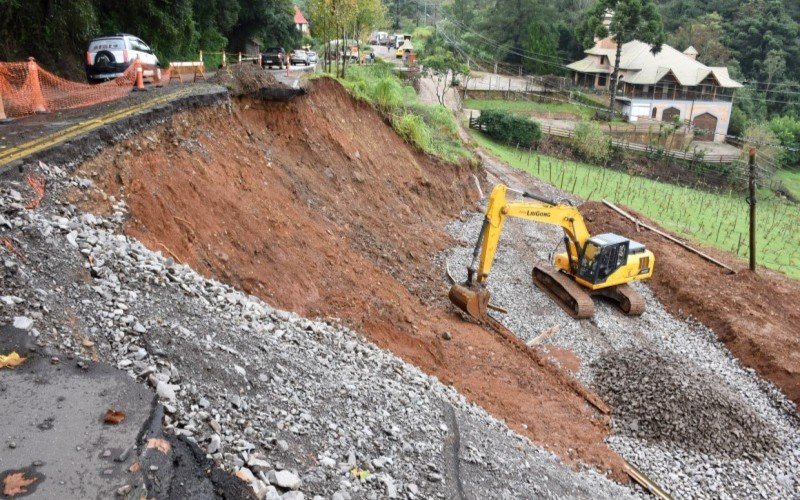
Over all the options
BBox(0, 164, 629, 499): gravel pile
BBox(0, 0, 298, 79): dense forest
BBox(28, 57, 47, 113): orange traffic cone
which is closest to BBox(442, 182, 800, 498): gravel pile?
BBox(0, 164, 629, 499): gravel pile

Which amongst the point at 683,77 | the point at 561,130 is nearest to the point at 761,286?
the point at 561,130

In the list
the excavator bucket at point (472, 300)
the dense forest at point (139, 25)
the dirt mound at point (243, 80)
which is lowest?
the excavator bucket at point (472, 300)

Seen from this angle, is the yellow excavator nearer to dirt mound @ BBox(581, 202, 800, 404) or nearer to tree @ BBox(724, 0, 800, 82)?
dirt mound @ BBox(581, 202, 800, 404)

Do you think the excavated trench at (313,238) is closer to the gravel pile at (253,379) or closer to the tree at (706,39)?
the gravel pile at (253,379)

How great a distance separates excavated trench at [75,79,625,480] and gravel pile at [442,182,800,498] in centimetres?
98

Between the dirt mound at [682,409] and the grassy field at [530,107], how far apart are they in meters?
39.5

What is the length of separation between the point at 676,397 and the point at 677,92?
48.4 metres

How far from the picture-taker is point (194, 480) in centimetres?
505

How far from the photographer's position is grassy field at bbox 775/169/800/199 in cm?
4401

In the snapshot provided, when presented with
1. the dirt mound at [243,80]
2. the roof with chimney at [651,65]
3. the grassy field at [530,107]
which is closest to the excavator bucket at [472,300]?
the dirt mound at [243,80]

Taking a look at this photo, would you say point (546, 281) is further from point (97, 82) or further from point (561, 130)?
point (561, 130)

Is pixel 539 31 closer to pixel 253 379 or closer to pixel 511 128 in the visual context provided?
pixel 511 128

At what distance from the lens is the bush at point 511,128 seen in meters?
42.1

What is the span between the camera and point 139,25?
91.2ft
